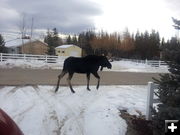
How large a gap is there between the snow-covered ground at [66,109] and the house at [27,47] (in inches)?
1614

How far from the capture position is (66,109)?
6.67 meters

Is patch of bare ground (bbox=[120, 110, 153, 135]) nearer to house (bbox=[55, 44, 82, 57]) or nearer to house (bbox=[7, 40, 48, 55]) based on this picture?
house (bbox=[7, 40, 48, 55])

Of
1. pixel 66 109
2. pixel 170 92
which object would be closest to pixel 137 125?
pixel 170 92

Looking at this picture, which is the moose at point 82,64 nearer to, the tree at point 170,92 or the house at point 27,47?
the tree at point 170,92

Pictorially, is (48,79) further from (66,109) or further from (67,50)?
(67,50)

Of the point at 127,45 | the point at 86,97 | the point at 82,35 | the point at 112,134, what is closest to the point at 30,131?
the point at 112,134

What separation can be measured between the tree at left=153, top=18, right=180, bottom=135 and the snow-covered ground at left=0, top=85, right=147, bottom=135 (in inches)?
39.2

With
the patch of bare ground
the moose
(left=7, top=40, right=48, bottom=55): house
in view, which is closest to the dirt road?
the moose

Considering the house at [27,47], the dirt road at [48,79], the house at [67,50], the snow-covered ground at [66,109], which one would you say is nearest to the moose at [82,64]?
the snow-covered ground at [66,109]

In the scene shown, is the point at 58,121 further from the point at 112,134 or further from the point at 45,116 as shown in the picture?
the point at 112,134

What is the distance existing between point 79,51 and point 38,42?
8.54 meters

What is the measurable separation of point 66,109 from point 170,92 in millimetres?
2918

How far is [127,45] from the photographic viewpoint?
59062mm

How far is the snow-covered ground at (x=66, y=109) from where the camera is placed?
17.7 feet
